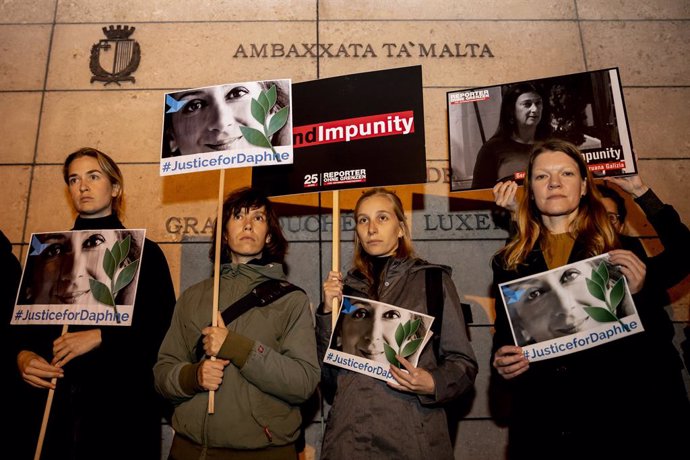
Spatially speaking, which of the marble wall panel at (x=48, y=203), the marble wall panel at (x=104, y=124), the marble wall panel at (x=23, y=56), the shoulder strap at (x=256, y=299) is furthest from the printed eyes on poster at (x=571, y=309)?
the marble wall panel at (x=23, y=56)

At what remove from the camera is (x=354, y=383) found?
7.91ft

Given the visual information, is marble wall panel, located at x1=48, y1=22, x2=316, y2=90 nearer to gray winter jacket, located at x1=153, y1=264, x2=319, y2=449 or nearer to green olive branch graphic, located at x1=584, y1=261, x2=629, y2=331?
gray winter jacket, located at x1=153, y1=264, x2=319, y2=449

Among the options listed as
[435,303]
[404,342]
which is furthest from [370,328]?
[435,303]

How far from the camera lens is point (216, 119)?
2838mm

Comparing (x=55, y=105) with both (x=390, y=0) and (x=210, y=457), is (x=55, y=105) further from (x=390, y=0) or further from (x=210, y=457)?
(x=210, y=457)

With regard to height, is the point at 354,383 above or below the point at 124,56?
below

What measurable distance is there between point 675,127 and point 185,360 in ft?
13.7

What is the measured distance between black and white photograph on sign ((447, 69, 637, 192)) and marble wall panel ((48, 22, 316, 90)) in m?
1.76

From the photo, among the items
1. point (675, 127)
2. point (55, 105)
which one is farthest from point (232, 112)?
point (675, 127)

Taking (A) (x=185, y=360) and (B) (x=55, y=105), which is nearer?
(A) (x=185, y=360)

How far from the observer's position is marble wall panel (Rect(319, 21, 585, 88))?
14.5ft

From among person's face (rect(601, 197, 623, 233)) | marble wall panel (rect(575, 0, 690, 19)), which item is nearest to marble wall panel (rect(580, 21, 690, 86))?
marble wall panel (rect(575, 0, 690, 19))

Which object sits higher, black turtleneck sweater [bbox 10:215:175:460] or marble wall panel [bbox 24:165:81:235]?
marble wall panel [bbox 24:165:81:235]

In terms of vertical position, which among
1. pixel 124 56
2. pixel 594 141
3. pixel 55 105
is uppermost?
pixel 124 56
